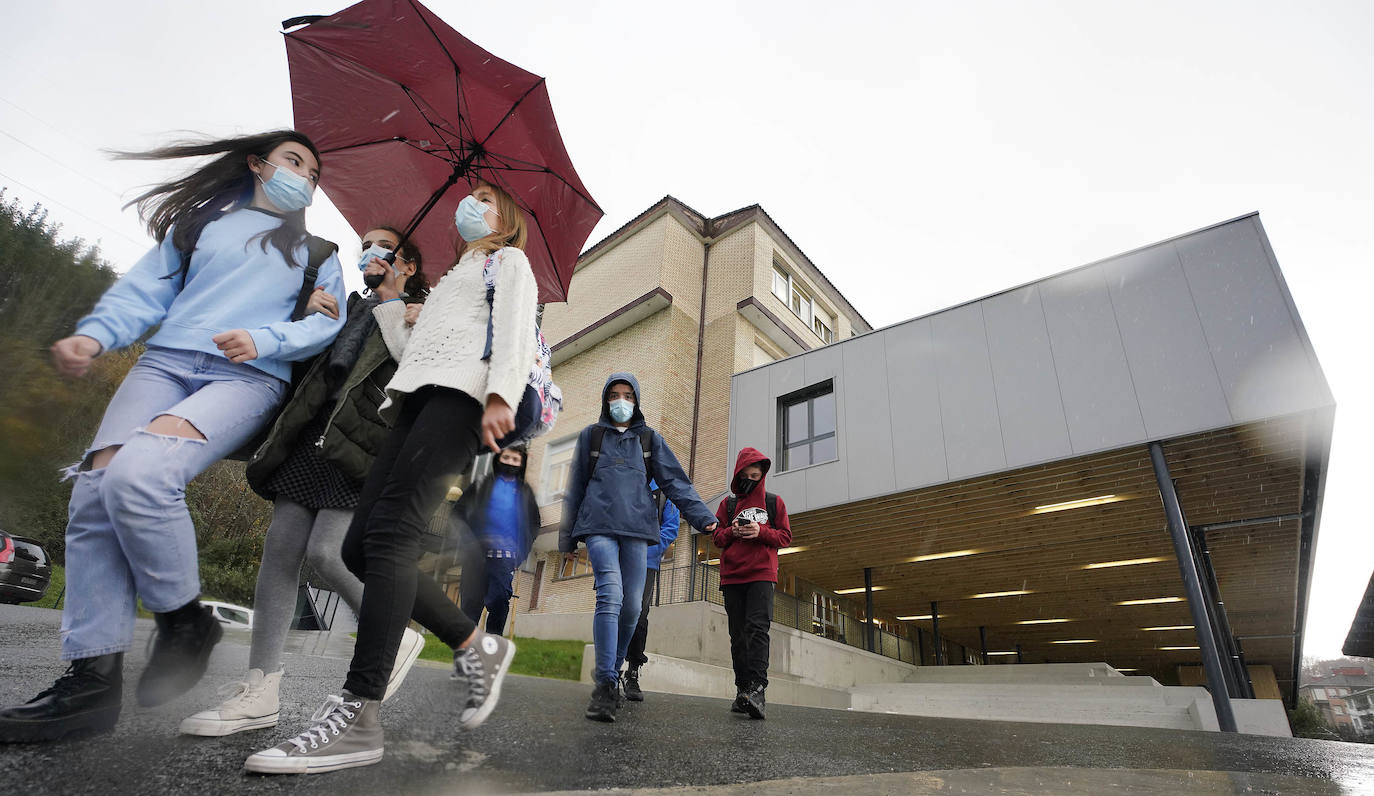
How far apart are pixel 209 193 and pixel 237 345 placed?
69 cm

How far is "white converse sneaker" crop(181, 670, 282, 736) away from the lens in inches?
66.7

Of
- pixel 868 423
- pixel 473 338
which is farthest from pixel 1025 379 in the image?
pixel 473 338

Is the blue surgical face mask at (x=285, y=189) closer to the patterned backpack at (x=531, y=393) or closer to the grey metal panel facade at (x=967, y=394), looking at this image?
the patterned backpack at (x=531, y=393)

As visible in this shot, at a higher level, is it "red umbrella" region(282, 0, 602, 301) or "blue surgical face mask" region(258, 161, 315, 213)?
"red umbrella" region(282, 0, 602, 301)

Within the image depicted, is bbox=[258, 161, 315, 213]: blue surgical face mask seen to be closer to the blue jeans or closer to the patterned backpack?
the patterned backpack

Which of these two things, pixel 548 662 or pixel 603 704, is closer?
pixel 603 704

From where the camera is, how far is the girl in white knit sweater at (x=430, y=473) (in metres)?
1.61

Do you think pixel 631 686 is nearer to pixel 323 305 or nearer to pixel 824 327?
pixel 323 305

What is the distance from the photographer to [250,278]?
80.4 inches

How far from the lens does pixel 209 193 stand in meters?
2.16

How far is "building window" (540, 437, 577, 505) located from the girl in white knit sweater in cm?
1510

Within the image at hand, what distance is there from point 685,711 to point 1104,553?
45.7 feet

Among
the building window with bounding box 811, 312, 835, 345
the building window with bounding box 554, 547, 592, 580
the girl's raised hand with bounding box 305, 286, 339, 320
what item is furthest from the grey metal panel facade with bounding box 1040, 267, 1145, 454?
the building window with bounding box 554, 547, 592, 580

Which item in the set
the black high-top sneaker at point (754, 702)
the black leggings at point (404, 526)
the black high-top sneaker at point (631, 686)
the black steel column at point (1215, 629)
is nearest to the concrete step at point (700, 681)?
the black high-top sneaker at point (631, 686)
